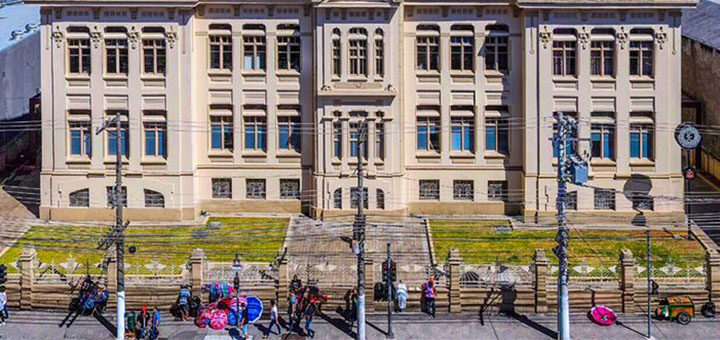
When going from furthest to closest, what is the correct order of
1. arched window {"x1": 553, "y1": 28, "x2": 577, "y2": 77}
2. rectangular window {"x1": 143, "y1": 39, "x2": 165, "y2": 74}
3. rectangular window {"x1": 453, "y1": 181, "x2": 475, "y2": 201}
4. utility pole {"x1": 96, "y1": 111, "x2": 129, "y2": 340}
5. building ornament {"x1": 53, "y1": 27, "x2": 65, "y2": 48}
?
rectangular window {"x1": 453, "y1": 181, "x2": 475, "y2": 201} < rectangular window {"x1": 143, "y1": 39, "x2": 165, "y2": 74} < building ornament {"x1": 53, "y1": 27, "x2": 65, "y2": 48} < arched window {"x1": 553, "y1": 28, "x2": 577, "y2": 77} < utility pole {"x1": 96, "y1": 111, "x2": 129, "y2": 340}

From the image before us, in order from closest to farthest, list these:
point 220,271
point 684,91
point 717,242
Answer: point 220,271 → point 717,242 → point 684,91

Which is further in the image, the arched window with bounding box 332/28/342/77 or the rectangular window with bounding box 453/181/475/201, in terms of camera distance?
the rectangular window with bounding box 453/181/475/201

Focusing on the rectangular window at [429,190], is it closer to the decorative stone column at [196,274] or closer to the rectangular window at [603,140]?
the rectangular window at [603,140]

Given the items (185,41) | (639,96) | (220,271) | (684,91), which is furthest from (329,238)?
(684,91)

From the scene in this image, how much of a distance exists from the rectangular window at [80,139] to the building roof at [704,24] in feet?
145

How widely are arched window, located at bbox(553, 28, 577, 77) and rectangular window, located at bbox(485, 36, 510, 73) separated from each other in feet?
10.5

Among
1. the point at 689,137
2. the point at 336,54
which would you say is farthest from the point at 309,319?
the point at 689,137

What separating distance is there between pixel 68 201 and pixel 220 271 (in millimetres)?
18068

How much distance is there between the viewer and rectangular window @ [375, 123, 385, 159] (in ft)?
256

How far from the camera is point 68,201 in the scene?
79.0m

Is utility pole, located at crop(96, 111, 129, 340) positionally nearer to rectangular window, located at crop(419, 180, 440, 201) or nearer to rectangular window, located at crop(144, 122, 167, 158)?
rectangular window, located at crop(144, 122, 167, 158)

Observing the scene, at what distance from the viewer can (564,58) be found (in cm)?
7756

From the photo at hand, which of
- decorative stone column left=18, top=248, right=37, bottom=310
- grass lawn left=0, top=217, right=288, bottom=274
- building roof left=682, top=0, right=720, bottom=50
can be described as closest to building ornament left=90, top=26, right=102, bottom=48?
grass lawn left=0, top=217, right=288, bottom=274

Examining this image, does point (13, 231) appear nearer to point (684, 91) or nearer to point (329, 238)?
point (329, 238)
